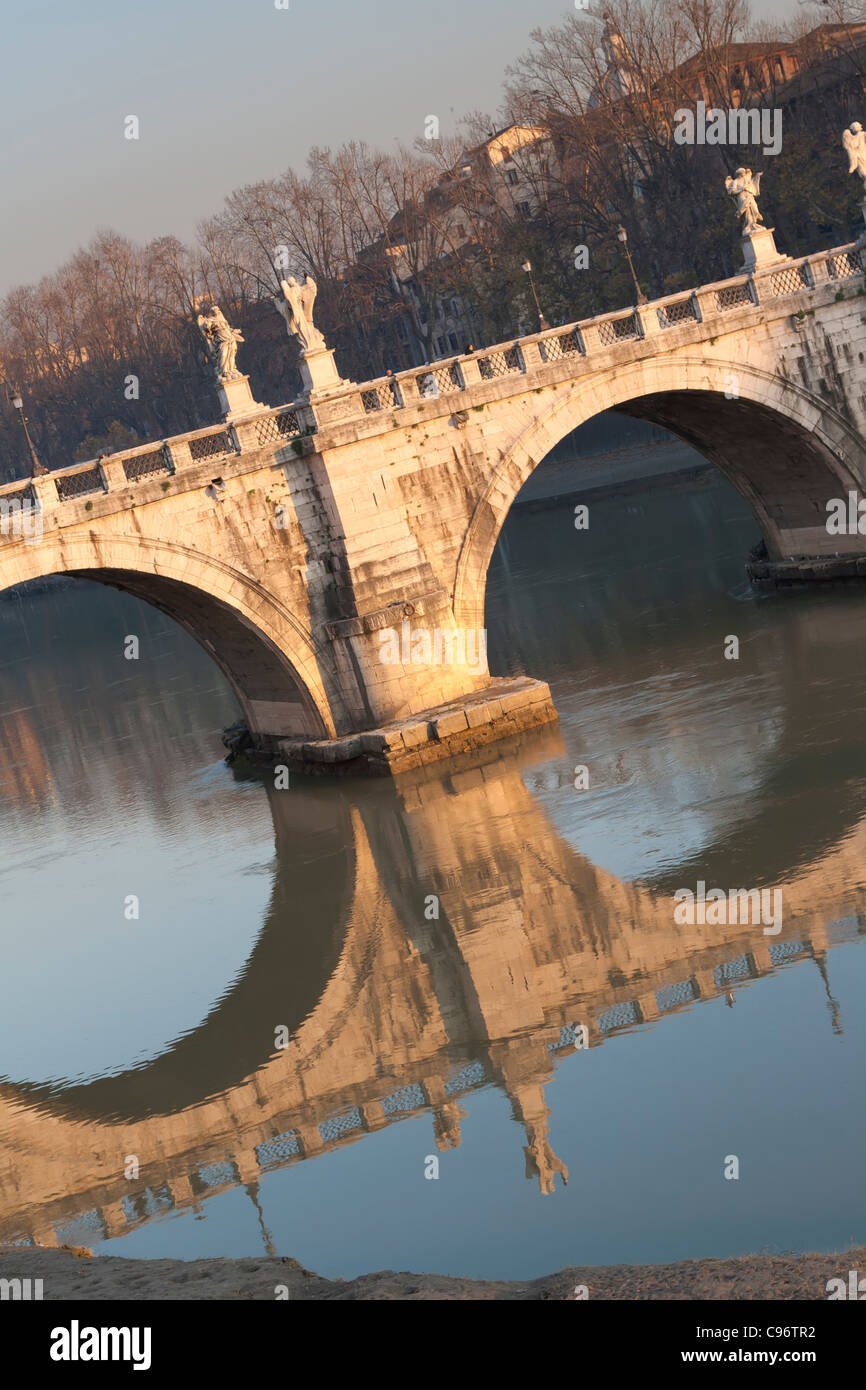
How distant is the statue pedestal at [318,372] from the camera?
1802cm

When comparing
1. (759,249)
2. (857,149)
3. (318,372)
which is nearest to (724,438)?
(759,249)

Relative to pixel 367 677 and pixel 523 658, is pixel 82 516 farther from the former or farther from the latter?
pixel 523 658

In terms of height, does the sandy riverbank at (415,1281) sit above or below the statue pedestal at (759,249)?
below

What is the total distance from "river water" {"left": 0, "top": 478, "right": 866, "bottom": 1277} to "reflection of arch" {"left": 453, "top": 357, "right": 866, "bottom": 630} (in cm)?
177

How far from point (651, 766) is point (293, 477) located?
18.7ft

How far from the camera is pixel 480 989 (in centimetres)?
1145

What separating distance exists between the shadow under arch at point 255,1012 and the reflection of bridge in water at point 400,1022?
0.08 feet

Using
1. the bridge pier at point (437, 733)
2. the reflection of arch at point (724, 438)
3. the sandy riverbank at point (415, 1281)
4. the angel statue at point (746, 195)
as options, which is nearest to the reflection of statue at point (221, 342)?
the reflection of arch at point (724, 438)

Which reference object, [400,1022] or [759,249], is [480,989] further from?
[759,249]

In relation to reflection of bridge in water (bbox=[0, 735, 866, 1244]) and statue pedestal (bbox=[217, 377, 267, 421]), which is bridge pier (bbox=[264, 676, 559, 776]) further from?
statue pedestal (bbox=[217, 377, 267, 421])

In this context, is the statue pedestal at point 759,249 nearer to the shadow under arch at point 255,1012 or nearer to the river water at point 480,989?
the river water at point 480,989

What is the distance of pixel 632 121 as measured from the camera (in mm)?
39219

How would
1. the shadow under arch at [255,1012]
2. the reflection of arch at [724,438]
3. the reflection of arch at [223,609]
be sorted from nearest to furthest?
the shadow under arch at [255,1012], the reflection of arch at [223,609], the reflection of arch at [724,438]

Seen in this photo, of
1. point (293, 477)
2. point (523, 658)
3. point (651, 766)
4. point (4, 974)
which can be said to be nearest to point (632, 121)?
point (523, 658)
